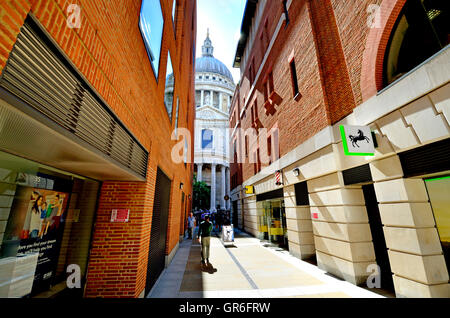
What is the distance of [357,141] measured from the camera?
5.30 m

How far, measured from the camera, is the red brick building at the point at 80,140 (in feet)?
5.25

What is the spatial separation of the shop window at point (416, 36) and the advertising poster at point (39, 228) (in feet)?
29.1

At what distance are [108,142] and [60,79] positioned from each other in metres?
1.19

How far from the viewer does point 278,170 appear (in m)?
11.0

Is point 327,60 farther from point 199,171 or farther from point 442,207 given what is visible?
point 199,171

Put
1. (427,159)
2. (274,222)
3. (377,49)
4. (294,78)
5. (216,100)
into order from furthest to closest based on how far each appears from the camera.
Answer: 1. (216,100)
2. (274,222)
3. (294,78)
4. (377,49)
5. (427,159)

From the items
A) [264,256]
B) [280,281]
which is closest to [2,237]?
[280,281]

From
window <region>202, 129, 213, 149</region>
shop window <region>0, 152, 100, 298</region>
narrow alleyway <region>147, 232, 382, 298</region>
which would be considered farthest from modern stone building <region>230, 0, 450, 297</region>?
window <region>202, 129, 213, 149</region>

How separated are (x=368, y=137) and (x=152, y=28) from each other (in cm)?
670

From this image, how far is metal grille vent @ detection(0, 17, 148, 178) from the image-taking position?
146 cm

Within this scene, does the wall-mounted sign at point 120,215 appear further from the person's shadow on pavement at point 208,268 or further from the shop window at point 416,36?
the shop window at point 416,36

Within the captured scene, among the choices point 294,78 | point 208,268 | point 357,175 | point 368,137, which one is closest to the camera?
point 368,137

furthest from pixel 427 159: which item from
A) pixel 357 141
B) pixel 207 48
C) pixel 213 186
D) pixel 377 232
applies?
pixel 207 48

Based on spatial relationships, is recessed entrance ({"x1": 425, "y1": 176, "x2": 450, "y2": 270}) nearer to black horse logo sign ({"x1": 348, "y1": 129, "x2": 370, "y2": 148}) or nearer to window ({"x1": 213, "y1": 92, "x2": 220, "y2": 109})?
black horse logo sign ({"x1": 348, "y1": 129, "x2": 370, "y2": 148})
